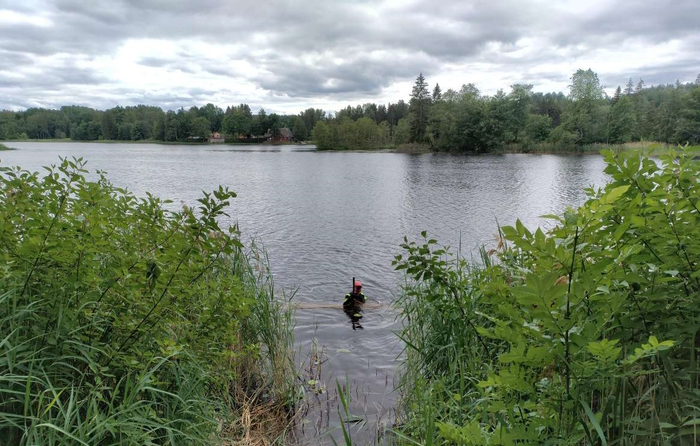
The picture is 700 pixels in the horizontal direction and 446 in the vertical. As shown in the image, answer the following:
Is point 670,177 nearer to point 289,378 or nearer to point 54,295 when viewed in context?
point 54,295

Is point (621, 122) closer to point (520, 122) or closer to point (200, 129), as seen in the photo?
point (520, 122)

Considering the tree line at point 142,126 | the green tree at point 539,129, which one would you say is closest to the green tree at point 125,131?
the tree line at point 142,126

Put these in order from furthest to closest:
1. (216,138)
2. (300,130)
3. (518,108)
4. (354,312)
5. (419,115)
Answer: (300,130)
(216,138)
(419,115)
(518,108)
(354,312)

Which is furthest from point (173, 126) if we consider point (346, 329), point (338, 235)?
point (346, 329)

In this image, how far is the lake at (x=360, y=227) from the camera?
621cm

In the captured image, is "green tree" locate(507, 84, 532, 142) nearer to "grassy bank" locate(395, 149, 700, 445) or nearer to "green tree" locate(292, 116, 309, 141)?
"green tree" locate(292, 116, 309, 141)

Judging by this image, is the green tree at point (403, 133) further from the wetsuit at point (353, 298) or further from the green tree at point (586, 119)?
the wetsuit at point (353, 298)

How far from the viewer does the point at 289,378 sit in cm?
541

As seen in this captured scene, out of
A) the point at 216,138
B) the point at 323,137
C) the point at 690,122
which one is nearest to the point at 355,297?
the point at 690,122

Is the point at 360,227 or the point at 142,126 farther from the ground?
the point at 142,126

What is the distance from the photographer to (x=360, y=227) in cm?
1809

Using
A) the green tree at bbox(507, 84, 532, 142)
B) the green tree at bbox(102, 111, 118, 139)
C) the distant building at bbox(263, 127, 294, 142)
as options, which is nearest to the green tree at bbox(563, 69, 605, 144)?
the green tree at bbox(507, 84, 532, 142)

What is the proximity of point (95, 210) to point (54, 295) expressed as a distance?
2.16 feet

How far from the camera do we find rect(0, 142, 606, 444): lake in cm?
621
